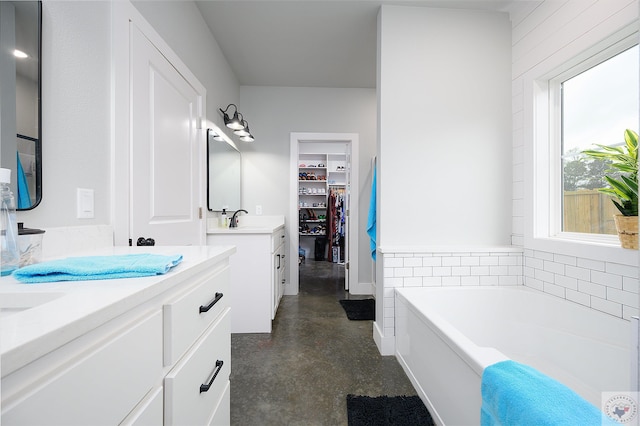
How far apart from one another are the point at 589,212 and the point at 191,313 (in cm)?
230

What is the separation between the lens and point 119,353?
44cm

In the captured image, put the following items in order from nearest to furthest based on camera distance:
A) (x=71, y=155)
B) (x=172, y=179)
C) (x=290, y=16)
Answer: (x=71, y=155) < (x=172, y=179) < (x=290, y=16)

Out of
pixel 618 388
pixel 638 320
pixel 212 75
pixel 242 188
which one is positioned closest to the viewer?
pixel 638 320

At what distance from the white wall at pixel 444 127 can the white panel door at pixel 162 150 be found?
1443 millimetres

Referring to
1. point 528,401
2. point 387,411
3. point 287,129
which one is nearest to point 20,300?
point 528,401

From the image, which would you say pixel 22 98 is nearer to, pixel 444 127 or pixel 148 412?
pixel 148 412

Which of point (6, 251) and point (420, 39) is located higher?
point (420, 39)

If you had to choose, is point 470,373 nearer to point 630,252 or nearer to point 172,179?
point 630,252

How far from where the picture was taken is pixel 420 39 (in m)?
2.05

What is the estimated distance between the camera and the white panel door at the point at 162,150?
4.32ft

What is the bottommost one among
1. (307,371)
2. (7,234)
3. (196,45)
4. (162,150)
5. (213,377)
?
(307,371)

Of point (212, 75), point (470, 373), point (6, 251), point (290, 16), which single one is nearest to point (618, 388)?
point (470, 373)

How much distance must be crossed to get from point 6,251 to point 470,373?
1.50 meters

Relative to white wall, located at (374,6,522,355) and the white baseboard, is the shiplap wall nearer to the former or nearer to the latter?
white wall, located at (374,6,522,355)
